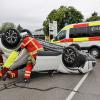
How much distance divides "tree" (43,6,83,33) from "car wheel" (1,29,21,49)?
42748 millimetres

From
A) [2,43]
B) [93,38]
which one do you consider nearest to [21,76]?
[2,43]

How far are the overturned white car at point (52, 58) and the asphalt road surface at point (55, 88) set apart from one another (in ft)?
1.43

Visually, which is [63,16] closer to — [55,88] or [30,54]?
[30,54]

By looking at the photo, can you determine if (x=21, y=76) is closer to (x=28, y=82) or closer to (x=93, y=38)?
→ (x=28, y=82)

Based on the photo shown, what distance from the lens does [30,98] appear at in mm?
6930

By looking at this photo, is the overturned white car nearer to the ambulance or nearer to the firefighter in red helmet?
the firefighter in red helmet

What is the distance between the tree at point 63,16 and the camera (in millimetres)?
53406

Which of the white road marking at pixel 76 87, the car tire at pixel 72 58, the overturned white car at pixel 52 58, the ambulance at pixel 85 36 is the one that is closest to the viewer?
the white road marking at pixel 76 87

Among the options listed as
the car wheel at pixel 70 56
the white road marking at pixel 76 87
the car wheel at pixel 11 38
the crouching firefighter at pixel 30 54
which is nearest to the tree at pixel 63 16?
the car wheel at pixel 70 56

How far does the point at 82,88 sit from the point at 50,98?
4.74ft

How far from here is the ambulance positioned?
18.3m

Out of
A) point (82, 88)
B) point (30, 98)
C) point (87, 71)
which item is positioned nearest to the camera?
point (30, 98)

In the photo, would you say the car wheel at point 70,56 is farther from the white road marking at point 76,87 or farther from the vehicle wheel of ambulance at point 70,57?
the white road marking at point 76,87

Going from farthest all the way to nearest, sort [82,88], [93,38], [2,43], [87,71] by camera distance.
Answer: [93,38], [87,71], [2,43], [82,88]
